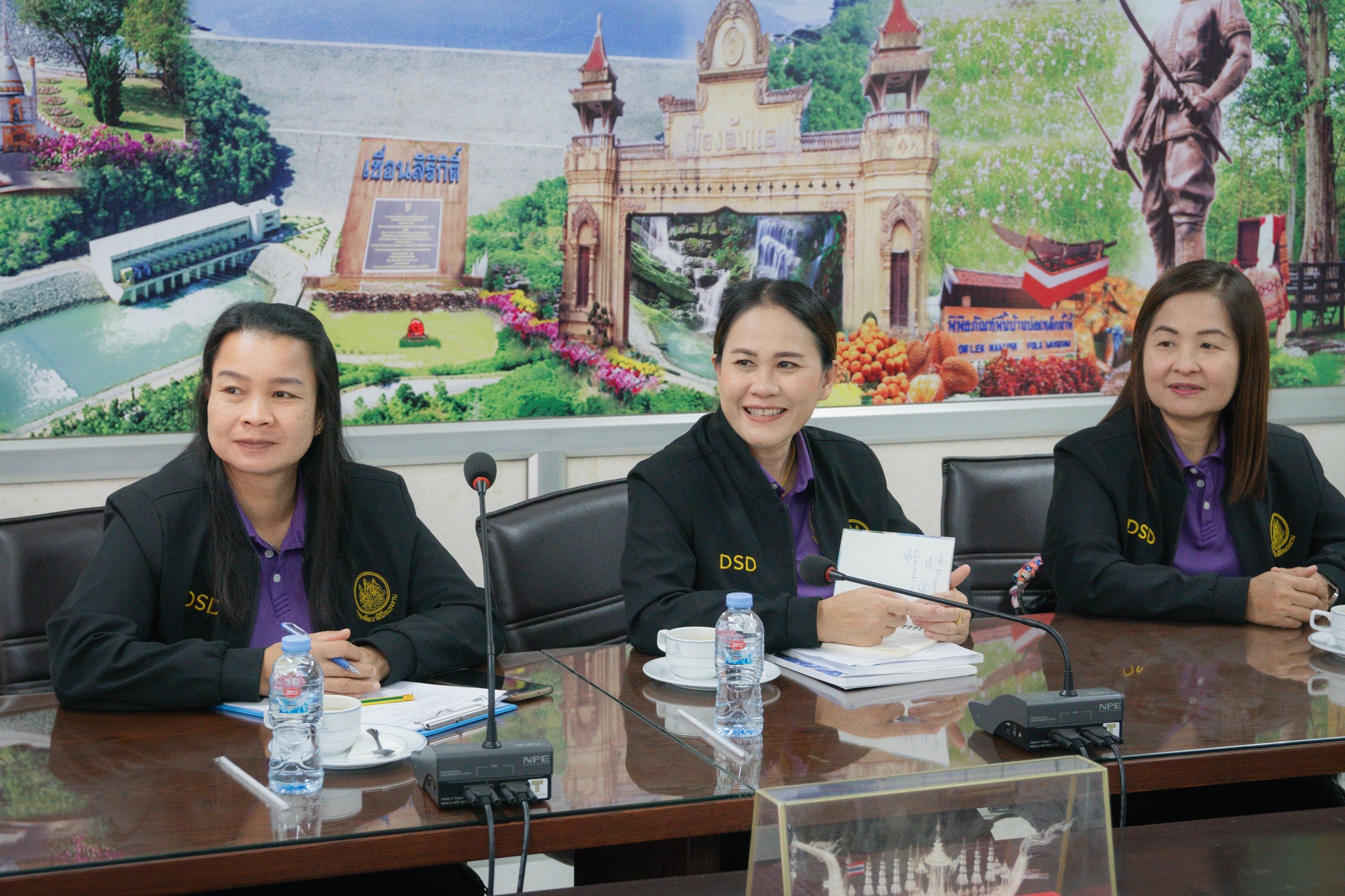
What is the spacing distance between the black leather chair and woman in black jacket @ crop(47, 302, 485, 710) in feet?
3.56

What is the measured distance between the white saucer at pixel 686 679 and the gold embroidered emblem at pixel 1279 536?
116 cm

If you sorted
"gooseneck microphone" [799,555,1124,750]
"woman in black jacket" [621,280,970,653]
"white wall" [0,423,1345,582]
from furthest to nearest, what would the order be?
"white wall" [0,423,1345,582], "woman in black jacket" [621,280,970,653], "gooseneck microphone" [799,555,1124,750]

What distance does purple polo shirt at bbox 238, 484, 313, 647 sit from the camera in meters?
1.85

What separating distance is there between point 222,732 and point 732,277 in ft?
7.77


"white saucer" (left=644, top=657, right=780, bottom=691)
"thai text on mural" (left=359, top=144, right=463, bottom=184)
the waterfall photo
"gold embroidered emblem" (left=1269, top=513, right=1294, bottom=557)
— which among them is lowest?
"white saucer" (left=644, top=657, right=780, bottom=691)

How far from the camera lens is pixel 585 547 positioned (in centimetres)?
220

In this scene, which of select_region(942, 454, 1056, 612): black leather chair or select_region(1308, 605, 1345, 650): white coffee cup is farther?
select_region(942, 454, 1056, 612): black leather chair

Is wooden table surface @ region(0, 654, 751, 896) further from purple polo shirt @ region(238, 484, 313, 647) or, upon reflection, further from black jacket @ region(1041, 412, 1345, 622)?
black jacket @ region(1041, 412, 1345, 622)

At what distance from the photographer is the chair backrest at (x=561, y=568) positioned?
2.10 metres

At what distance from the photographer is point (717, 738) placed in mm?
1470

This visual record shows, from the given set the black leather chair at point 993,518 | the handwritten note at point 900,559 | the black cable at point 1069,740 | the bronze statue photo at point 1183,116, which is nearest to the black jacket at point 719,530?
the handwritten note at point 900,559

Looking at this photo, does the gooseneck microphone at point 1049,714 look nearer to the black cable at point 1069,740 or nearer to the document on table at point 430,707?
the black cable at point 1069,740

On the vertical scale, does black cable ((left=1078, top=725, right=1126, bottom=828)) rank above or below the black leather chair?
below

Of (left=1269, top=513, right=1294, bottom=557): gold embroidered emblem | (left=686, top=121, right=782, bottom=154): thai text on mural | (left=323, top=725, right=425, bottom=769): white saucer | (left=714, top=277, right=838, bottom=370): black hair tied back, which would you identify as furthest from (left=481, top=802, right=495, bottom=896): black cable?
(left=686, top=121, right=782, bottom=154): thai text on mural
